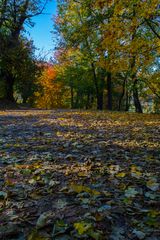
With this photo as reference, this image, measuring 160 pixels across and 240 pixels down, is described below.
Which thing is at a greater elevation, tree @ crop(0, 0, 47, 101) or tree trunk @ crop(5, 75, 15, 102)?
tree @ crop(0, 0, 47, 101)

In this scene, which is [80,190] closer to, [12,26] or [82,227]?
[82,227]

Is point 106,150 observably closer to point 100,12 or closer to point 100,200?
point 100,200

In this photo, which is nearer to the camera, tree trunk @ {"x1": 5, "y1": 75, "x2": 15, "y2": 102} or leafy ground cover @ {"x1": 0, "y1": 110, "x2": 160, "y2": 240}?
leafy ground cover @ {"x1": 0, "y1": 110, "x2": 160, "y2": 240}

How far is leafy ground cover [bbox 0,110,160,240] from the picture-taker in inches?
126

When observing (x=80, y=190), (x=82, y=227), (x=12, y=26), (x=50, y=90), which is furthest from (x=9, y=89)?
(x=82, y=227)

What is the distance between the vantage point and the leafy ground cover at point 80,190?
126 inches

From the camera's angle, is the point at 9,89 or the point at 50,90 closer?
the point at 9,89

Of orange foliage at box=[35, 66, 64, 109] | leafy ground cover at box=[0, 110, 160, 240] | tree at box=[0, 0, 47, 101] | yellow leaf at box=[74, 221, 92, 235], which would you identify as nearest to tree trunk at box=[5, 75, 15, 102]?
tree at box=[0, 0, 47, 101]

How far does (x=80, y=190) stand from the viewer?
13.9 ft

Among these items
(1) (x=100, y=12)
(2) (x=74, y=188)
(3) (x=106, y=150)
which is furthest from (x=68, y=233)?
(1) (x=100, y=12)

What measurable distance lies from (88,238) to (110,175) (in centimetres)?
206

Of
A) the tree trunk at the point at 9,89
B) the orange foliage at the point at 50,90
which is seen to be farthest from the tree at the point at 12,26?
the orange foliage at the point at 50,90

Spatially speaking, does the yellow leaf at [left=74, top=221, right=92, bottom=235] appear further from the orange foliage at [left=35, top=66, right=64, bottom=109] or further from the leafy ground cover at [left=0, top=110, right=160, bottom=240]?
the orange foliage at [left=35, top=66, right=64, bottom=109]

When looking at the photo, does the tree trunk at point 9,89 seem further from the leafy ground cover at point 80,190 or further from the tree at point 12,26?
Result: the leafy ground cover at point 80,190
